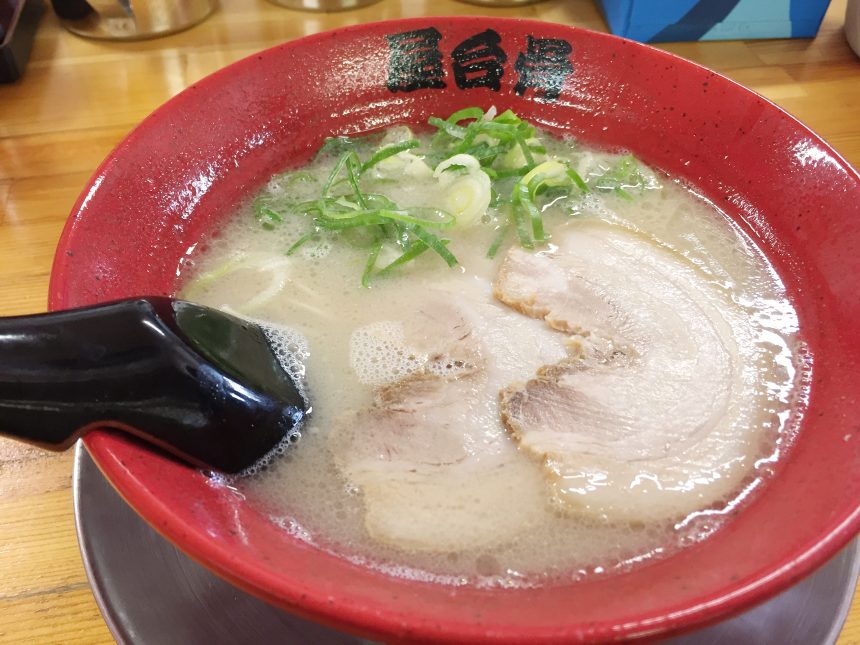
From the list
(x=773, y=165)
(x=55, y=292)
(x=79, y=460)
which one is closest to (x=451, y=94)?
(x=773, y=165)

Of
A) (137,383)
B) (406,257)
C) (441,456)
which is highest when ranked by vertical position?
(137,383)

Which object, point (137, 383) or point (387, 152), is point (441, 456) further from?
point (387, 152)

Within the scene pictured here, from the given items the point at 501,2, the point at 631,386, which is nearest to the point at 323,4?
the point at 501,2

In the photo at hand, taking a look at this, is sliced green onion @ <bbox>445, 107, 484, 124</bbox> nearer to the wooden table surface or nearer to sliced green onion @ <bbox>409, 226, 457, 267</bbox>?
sliced green onion @ <bbox>409, 226, 457, 267</bbox>

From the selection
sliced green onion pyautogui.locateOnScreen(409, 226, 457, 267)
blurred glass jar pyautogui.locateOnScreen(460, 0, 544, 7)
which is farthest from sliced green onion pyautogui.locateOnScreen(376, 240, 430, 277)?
blurred glass jar pyautogui.locateOnScreen(460, 0, 544, 7)

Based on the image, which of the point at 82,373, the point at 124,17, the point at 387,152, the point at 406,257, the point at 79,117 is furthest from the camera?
the point at 124,17

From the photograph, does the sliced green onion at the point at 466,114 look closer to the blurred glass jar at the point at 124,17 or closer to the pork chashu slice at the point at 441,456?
the pork chashu slice at the point at 441,456

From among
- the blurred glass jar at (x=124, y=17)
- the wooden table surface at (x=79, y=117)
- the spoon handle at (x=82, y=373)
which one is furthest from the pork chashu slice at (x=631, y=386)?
the blurred glass jar at (x=124, y=17)
